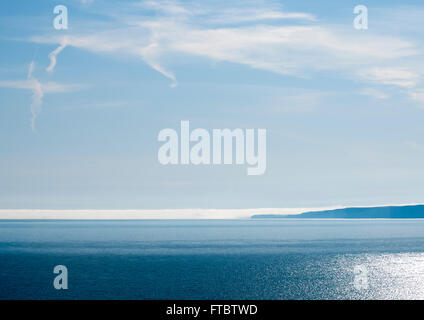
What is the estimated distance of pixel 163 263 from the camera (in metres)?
123

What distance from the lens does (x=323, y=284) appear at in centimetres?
9100

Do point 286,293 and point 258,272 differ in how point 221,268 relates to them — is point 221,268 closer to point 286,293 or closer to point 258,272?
point 258,272
